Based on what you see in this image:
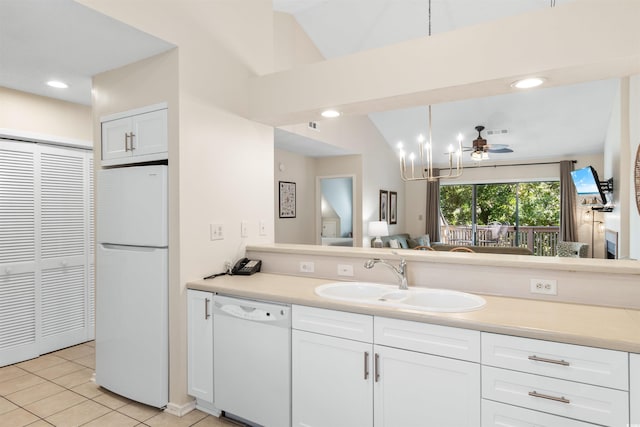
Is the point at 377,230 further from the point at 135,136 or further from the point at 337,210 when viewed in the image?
the point at 135,136

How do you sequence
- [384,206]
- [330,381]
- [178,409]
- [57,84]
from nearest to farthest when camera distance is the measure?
[330,381] < [178,409] < [57,84] < [384,206]

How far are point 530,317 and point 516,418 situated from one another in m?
0.41

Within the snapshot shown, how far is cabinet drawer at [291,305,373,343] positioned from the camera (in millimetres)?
1785

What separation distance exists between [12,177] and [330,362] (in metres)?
3.01

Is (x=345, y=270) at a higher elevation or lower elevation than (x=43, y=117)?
lower

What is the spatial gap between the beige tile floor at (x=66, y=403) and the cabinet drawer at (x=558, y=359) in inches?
65.2

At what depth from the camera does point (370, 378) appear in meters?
1.76

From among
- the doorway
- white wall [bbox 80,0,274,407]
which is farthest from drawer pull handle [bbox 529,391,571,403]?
the doorway

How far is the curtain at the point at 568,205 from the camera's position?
6789mm

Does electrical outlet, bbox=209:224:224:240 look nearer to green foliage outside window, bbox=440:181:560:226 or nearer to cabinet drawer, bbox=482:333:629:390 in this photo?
cabinet drawer, bbox=482:333:629:390

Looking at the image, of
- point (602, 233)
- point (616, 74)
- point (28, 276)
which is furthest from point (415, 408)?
point (602, 233)

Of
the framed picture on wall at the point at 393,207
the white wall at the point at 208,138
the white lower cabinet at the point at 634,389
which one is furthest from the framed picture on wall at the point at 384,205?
the white lower cabinet at the point at 634,389

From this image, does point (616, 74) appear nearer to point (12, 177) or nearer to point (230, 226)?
point (230, 226)

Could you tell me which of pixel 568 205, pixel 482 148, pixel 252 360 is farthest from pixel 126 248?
pixel 568 205
